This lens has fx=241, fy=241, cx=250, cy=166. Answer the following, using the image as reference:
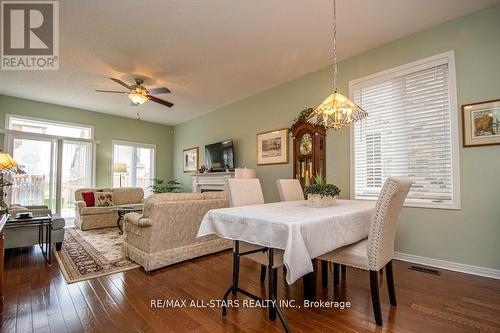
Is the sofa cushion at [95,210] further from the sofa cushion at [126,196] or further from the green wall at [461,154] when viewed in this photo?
the green wall at [461,154]

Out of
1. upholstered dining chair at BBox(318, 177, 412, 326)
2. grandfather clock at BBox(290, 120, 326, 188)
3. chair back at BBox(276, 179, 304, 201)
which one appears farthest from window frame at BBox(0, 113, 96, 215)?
upholstered dining chair at BBox(318, 177, 412, 326)

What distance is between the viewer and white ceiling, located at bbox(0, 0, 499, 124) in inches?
104

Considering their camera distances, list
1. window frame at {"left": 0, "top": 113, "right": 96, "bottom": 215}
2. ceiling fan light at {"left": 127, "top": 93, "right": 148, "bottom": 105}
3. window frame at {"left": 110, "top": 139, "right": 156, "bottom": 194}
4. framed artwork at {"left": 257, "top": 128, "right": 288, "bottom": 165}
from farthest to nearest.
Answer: window frame at {"left": 110, "top": 139, "right": 156, "bottom": 194}, window frame at {"left": 0, "top": 113, "right": 96, "bottom": 215}, framed artwork at {"left": 257, "top": 128, "right": 288, "bottom": 165}, ceiling fan light at {"left": 127, "top": 93, "right": 148, "bottom": 105}

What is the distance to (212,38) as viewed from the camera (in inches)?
126

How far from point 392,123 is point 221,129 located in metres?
3.94

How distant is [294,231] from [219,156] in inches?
186

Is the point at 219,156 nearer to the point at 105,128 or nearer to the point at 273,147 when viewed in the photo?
the point at 273,147

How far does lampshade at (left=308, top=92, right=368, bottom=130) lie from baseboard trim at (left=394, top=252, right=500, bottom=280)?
1997 mm

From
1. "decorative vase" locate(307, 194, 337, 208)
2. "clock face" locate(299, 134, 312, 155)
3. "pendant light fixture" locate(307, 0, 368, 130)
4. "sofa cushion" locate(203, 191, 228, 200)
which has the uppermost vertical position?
"pendant light fixture" locate(307, 0, 368, 130)

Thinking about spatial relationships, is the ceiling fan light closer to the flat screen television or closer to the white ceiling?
the white ceiling

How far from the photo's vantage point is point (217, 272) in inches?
109

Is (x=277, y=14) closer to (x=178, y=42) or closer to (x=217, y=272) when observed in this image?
(x=178, y=42)

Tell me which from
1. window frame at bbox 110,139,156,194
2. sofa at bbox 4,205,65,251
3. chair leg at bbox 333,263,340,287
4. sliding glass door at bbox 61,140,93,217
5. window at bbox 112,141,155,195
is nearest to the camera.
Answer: chair leg at bbox 333,263,340,287

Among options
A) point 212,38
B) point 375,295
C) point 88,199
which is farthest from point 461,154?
point 88,199
